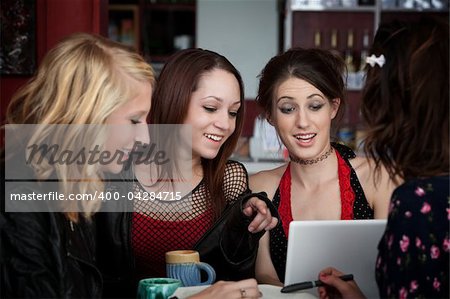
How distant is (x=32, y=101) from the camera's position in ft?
5.39

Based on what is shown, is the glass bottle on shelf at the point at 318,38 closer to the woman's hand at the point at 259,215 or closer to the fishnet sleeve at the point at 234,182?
the fishnet sleeve at the point at 234,182

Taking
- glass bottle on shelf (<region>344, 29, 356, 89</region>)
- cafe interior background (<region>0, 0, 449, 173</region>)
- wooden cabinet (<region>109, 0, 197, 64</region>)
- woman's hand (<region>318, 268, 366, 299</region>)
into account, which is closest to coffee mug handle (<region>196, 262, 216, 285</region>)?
woman's hand (<region>318, 268, 366, 299</region>)

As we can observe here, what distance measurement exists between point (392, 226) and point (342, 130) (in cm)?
506

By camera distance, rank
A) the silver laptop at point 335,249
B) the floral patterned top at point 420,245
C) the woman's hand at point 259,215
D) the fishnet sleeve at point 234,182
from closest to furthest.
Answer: the floral patterned top at point 420,245, the silver laptop at point 335,249, the woman's hand at point 259,215, the fishnet sleeve at point 234,182

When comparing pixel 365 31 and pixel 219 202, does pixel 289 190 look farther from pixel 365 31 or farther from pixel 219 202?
pixel 365 31

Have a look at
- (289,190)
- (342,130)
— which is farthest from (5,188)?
(342,130)

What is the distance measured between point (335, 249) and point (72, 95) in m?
0.75

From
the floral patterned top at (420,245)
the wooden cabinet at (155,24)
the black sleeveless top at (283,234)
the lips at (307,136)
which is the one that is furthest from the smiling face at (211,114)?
the wooden cabinet at (155,24)

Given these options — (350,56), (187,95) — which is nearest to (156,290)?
(187,95)

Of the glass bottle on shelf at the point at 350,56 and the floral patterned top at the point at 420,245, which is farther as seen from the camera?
the glass bottle on shelf at the point at 350,56

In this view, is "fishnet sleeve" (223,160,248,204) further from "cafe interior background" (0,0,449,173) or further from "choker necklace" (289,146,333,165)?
"cafe interior background" (0,0,449,173)

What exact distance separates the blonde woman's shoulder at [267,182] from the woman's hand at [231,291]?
2.69 feet

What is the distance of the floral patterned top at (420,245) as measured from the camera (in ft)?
4.88

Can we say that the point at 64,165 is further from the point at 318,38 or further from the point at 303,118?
the point at 318,38
